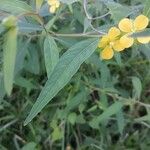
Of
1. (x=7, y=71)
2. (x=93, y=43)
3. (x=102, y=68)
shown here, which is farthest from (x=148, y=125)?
(x=7, y=71)

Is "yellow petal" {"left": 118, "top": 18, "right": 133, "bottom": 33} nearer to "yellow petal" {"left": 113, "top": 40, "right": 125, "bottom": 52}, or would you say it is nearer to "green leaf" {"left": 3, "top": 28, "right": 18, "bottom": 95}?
"yellow petal" {"left": 113, "top": 40, "right": 125, "bottom": 52}

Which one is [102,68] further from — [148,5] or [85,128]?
[148,5]

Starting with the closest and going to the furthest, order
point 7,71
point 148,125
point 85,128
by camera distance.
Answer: point 7,71 → point 148,125 → point 85,128

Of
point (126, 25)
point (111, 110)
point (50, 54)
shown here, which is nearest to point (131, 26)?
point (126, 25)

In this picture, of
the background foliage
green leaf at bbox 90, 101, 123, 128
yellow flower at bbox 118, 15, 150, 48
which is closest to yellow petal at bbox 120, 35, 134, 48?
yellow flower at bbox 118, 15, 150, 48

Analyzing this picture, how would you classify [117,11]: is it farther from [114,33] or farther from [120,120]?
[120,120]

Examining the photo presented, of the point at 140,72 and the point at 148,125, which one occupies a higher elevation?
the point at 140,72
